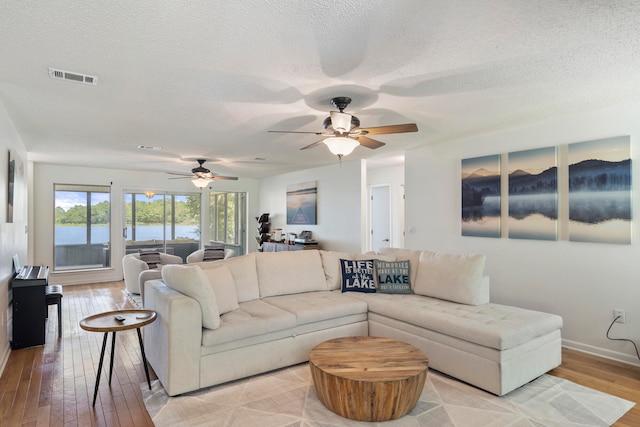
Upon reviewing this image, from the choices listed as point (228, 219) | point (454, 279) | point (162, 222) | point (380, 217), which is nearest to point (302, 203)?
point (380, 217)

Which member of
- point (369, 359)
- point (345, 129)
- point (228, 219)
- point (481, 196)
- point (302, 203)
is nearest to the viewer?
point (369, 359)

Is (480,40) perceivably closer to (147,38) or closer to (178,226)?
(147,38)

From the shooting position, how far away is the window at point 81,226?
7539 millimetres

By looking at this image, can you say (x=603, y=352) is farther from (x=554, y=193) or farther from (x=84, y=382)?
(x=84, y=382)

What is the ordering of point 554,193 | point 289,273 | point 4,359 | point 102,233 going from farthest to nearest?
point 102,233 < point 289,273 < point 554,193 < point 4,359

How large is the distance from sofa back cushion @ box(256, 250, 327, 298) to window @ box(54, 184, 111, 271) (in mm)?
5632

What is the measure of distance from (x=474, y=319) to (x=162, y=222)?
7699 mm

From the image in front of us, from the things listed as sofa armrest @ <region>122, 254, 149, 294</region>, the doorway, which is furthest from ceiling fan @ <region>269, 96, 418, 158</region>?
the doorway

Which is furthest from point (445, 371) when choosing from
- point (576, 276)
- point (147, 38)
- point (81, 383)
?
point (147, 38)

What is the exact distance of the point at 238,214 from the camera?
1008 cm

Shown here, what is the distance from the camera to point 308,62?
2.48m

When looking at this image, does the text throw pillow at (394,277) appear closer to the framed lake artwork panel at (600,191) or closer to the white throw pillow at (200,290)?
the framed lake artwork panel at (600,191)

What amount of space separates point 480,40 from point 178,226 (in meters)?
8.20

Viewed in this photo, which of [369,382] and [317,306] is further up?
[317,306]
